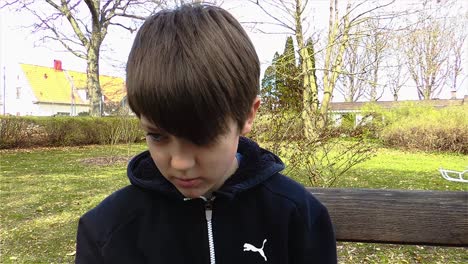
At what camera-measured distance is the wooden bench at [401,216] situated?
1374 mm

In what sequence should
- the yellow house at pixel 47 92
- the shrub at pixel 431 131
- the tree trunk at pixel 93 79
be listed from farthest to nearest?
the yellow house at pixel 47 92 < the tree trunk at pixel 93 79 < the shrub at pixel 431 131

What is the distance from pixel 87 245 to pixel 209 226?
33 cm

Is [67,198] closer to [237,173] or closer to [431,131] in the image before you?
[237,173]

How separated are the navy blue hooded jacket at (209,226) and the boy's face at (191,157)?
0.12 m

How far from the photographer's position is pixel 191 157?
0.92 metres

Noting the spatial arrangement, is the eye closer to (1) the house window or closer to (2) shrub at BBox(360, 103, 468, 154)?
(2) shrub at BBox(360, 103, 468, 154)

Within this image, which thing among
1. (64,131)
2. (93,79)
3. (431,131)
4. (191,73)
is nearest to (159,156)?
(191,73)

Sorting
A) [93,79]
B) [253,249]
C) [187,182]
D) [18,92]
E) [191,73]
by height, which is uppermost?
[191,73]

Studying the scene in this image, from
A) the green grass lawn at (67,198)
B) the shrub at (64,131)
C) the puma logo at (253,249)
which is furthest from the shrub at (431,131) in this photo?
the puma logo at (253,249)

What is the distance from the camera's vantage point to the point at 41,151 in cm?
1445

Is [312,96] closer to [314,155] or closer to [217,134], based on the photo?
[314,155]

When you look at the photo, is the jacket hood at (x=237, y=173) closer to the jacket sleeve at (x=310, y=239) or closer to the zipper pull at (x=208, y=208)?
the zipper pull at (x=208, y=208)

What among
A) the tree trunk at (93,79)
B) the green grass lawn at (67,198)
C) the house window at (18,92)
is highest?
the tree trunk at (93,79)

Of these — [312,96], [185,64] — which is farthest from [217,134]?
[312,96]
